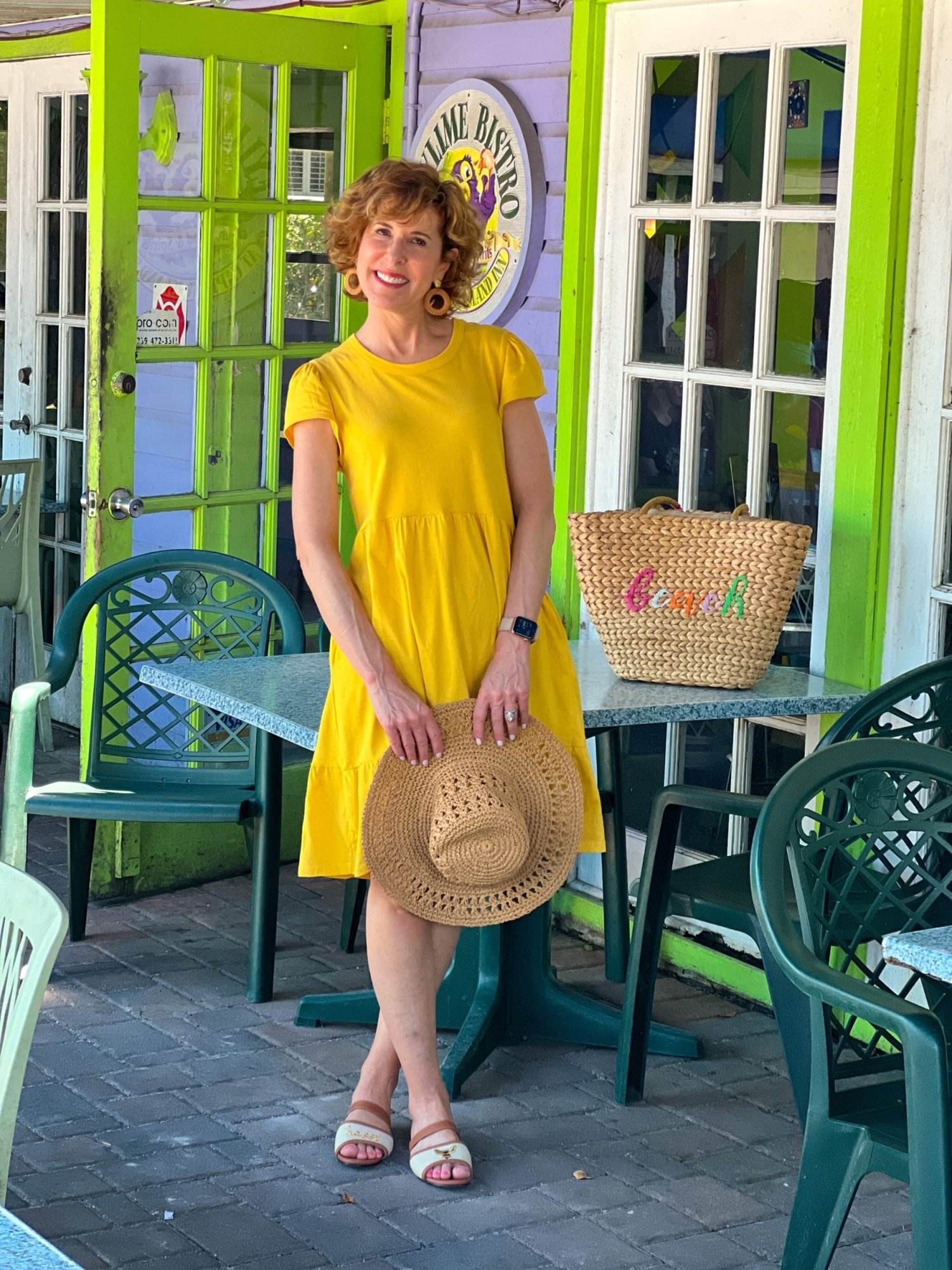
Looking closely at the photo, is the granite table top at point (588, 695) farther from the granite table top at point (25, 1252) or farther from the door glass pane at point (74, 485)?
the door glass pane at point (74, 485)

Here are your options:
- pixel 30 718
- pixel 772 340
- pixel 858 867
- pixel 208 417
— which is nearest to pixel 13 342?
pixel 208 417

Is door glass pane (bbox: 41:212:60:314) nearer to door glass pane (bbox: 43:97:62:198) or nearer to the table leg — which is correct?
door glass pane (bbox: 43:97:62:198)

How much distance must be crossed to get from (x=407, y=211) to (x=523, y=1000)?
5.69ft

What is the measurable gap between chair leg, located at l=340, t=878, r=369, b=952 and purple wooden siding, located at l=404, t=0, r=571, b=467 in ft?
4.06

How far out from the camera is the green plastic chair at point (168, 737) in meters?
4.23

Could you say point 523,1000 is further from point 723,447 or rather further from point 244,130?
point 244,130

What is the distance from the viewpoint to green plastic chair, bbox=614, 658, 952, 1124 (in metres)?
3.39

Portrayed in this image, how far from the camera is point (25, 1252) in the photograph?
4.86 feet

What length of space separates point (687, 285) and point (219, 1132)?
7.41 feet

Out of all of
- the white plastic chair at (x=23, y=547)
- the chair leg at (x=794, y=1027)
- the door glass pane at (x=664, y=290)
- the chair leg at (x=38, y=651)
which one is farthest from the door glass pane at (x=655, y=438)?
the chair leg at (x=38, y=651)

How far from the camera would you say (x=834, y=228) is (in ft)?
13.2

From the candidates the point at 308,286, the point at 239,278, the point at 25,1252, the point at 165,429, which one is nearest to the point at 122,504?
the point at 165,429

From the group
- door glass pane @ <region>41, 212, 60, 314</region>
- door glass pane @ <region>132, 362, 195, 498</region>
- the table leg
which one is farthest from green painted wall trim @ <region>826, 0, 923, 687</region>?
door glass pane @ <region>41, 212, 60, 314</region>

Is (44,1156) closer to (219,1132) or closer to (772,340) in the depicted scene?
(219,1132)
